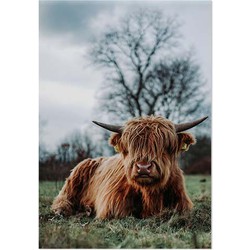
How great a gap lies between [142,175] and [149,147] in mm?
242

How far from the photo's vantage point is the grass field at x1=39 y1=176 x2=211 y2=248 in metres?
3.99

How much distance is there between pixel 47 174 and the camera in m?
4.95

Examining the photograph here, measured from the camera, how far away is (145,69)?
201 inches

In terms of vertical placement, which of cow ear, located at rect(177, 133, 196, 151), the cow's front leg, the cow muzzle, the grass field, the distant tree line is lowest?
the grass field

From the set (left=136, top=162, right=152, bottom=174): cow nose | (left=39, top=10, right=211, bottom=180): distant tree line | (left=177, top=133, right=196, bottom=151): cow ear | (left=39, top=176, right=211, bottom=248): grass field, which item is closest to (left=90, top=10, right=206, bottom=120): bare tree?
(left=39, top=10, right=211, bottom=180): distant tree line

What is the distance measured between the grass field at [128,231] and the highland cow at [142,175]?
13 centimetres

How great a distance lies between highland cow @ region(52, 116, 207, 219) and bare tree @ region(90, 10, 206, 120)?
1.98 ft

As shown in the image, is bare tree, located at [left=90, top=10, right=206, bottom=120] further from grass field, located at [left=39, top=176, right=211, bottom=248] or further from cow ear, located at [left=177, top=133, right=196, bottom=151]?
A: grass field, located at [left=39, top=176, right=211, bottom=248]

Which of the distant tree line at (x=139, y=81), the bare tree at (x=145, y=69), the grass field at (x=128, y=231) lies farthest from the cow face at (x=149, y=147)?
the bare tree at (x=145, y=69)

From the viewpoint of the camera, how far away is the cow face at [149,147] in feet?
14.0

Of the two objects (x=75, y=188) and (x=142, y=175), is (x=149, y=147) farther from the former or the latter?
(x=75, y=188)
